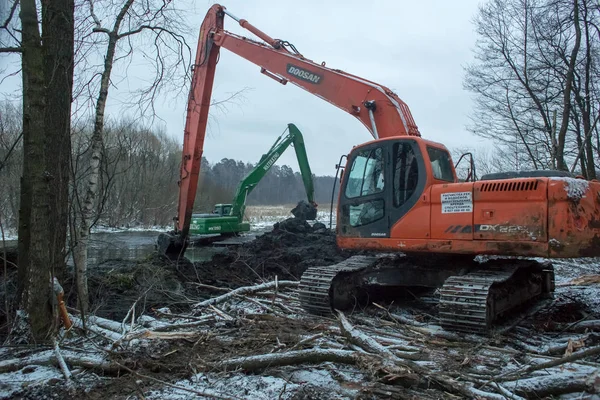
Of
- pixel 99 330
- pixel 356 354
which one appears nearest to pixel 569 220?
pixel 356 354

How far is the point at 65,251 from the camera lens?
19.1ft

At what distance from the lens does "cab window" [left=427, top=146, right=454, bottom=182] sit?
20.6ft

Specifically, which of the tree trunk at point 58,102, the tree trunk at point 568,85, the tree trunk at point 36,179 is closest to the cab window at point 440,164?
the tree trunk at point 58,102

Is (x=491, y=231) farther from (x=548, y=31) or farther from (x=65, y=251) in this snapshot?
(x=548, y=31)

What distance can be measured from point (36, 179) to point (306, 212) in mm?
11829

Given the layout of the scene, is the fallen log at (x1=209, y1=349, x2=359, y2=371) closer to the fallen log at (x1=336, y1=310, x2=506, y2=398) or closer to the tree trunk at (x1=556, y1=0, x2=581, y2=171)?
the fallen log at (x1=336, y1=310, x2=506, y2=398)

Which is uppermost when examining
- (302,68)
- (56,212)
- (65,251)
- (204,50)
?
(204,50)

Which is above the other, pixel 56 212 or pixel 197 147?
pixel 197 147

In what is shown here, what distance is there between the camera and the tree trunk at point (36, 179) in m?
4.39

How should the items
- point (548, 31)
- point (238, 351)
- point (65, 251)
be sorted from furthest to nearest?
point (548, 31), point (65, 251), point (238, 351)

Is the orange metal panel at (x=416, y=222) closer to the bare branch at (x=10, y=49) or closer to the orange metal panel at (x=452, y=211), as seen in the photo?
the orange metal panel at (x=452, y=211)

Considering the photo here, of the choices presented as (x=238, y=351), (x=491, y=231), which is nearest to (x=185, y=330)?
(x=238, y=351)

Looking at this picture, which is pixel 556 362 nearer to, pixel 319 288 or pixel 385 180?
pixel 319 288

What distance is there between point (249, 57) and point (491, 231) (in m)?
6.49
